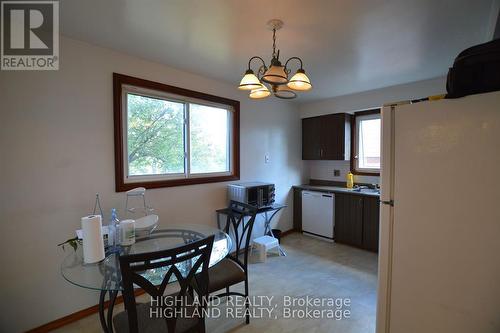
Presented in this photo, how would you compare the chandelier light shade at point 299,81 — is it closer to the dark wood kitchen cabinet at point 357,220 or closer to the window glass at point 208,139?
the window glass at point 208,139

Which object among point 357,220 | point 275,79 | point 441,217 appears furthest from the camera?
point 357,220

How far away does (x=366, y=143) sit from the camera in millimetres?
4160

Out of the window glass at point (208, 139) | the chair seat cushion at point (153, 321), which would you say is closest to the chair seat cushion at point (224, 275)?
the chair seat cushion at point (153, 321)

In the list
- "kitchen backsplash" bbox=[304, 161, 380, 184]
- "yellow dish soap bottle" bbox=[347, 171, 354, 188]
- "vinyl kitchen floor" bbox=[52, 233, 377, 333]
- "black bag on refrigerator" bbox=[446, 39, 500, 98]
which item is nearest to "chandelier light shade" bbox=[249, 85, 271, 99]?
"black bag on refrigerator" bbox=[446, 39, 500, 98]

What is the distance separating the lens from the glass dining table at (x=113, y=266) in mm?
1401

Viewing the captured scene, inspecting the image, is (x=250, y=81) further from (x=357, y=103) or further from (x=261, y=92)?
(x=357, y=103)

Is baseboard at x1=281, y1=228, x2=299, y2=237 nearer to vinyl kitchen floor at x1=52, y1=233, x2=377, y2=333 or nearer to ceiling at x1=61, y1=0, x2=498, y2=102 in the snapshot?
vinyl kitchen floor at x1=52, y1=233, x2=377, y2=333

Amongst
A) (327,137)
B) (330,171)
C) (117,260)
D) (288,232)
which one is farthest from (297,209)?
(117,260)

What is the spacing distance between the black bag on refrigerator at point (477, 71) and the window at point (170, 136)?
99.4 inches

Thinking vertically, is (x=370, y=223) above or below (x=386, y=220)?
below

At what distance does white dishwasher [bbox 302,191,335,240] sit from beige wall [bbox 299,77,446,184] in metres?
0.64

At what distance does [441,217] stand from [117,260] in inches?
77.5

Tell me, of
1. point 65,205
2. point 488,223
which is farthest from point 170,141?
point 488,223

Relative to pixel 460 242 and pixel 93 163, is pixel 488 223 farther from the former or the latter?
pixel 93 163
